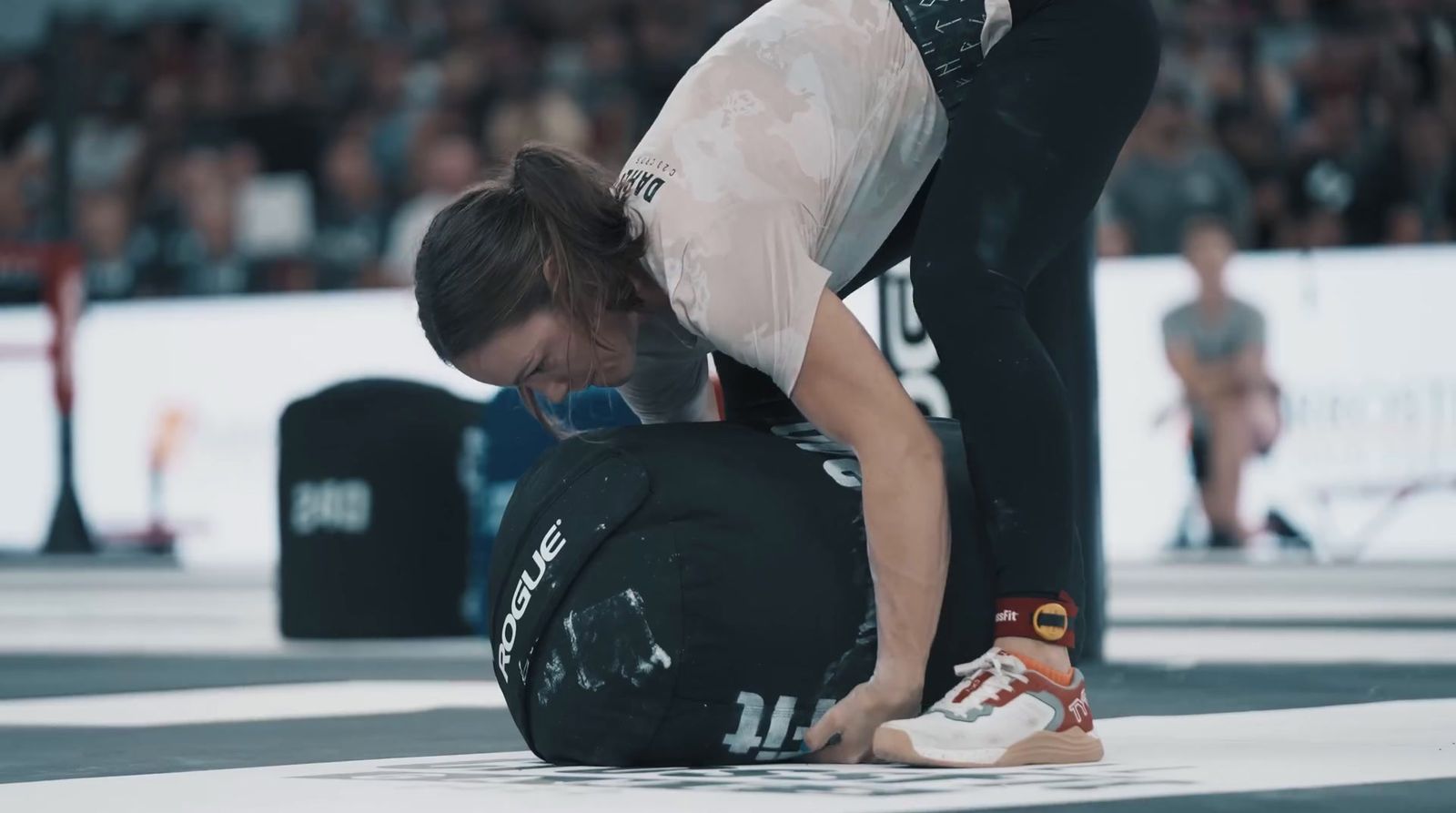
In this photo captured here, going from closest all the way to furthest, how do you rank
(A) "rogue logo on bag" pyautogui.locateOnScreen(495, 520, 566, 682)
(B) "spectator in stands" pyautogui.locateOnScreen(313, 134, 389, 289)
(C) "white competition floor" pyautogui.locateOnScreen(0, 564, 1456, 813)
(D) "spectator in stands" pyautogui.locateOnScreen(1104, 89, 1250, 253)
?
(C) "white competition floor" pyautogui.locateOnScreen(0, 564, 1456, 813) < (A) "rogue logo on bag" pyautogui.locateOnScreen(495, 520, 566, 682) < (D) "spectator in stands" pyautogui.locateOnScreen(1104, 89, 1250, 253) < (B) "spectator in stands" pyautogui.locateOnScreen(313, 134, 389, 289)

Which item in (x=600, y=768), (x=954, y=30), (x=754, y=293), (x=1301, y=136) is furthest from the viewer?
(x=1301, y=136)

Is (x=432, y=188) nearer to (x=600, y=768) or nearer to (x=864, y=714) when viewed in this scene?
(x=600, y=768)

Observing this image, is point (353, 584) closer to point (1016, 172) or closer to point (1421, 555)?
point (1016, 172)

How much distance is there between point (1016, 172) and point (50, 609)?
483 cm

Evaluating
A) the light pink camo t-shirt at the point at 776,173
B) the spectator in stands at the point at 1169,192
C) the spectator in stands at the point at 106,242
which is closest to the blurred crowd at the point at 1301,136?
the spectator in stands at the point at 1169,192

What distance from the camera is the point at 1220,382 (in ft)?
26.4

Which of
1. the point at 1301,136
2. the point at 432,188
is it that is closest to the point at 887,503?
the point at 1301,136

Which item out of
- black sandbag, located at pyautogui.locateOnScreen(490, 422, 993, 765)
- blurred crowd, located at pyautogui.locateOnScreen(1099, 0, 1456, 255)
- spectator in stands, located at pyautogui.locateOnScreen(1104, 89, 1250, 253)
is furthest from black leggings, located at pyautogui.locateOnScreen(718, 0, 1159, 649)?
spectator in stands, located at pyautogui.locateOnScreen(1104, 89, 1250, 253)

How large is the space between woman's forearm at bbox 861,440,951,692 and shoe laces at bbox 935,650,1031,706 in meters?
0.05

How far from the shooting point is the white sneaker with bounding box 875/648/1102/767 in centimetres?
252

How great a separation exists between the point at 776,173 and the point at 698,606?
525 mm

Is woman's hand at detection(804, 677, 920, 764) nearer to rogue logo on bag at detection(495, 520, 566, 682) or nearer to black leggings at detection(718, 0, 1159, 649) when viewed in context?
black leggings at detection(718, 0, 1159, 649)

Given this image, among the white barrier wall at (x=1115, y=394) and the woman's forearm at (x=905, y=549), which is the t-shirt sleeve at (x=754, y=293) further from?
the white barrier wall at (x=1115, y=394)

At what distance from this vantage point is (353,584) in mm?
5215
